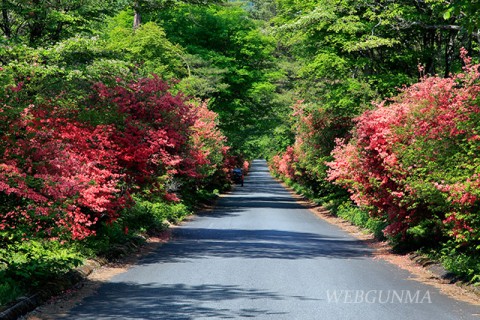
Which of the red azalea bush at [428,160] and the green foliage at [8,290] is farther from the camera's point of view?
the red azalea bush at [428,160]

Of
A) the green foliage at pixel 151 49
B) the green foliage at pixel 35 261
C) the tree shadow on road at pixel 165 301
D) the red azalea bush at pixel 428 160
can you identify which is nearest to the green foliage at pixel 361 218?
the red azalea bush at pixel 428 160

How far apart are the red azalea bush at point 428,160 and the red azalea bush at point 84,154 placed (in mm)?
6269

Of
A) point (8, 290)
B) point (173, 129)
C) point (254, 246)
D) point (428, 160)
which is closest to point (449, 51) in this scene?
point (173, 129)

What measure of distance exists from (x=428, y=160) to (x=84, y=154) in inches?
334

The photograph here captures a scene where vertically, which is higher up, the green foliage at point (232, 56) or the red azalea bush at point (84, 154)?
the green foliage at point (232, 56)

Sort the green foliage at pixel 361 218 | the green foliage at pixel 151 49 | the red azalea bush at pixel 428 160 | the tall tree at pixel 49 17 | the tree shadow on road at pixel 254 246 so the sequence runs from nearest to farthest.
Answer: the red azalea bush at pixel 428 160 < the tree shadow on road at pixel 254 246 < the tall tree at pixel 49 17 < the green foliage at pixel 361 218 < the green foliage at pixel 151 49

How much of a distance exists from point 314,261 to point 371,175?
3904 mm

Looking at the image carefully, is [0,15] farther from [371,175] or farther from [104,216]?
[371,175]

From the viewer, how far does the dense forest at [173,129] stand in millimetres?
11883

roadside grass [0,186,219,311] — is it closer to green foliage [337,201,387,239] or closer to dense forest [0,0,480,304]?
dense forest [0,0,480,304]

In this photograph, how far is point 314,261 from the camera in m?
17.0

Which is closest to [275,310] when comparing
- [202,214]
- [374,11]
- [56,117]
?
[56,117]
